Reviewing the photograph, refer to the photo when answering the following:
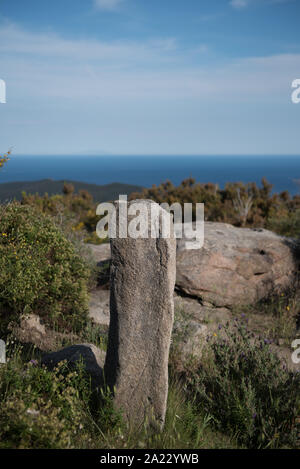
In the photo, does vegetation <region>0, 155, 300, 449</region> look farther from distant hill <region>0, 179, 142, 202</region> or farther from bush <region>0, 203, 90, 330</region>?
distant hill <region>0, 179, 142, 202</region>

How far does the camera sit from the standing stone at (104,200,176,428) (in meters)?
3.53

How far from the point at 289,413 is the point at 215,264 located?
445 cm

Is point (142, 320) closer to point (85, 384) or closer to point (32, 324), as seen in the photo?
point (85, 384)

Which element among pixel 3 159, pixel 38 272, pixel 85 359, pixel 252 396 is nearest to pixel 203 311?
pixel 38 272

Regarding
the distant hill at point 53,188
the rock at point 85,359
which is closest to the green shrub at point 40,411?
the rock at point 85,359

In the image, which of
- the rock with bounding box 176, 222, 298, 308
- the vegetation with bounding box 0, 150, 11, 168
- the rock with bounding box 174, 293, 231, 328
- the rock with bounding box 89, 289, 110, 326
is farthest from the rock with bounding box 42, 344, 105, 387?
the rock with bounding box 176, 222, 298, 308

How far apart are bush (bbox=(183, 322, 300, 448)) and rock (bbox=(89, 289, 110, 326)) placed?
248 cm

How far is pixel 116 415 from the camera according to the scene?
139 inches

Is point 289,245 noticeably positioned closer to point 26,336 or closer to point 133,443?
point 26,336

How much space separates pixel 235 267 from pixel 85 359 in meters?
4.67

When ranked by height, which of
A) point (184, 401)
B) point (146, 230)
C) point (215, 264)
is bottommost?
point (184, 401)
